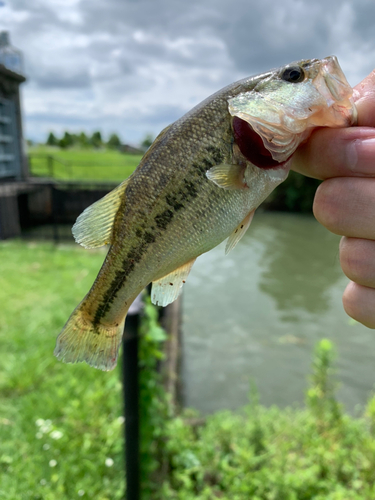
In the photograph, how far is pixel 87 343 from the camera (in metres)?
1.37

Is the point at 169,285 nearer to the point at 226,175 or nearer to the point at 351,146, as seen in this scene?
the point at 226,175

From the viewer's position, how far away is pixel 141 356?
301 cm

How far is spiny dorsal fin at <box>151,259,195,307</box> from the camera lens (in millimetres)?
1385

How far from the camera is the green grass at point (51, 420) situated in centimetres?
285

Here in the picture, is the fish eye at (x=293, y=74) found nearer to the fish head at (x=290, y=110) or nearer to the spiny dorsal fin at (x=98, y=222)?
the fish head at (x=290, y=110)

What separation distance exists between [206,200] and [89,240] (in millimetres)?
441

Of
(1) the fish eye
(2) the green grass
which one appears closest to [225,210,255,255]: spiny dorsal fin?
(1) the fish eye

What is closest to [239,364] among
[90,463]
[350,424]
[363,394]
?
[363,394]

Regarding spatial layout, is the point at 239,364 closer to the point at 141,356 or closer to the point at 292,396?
the point at 292,396

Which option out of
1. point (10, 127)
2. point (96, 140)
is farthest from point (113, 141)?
point (10, 127)

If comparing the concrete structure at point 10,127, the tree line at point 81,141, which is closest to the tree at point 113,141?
the tree line at point 81,141

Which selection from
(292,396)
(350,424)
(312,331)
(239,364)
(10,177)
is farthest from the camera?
(10,177)

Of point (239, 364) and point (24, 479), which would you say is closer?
point (24, 479)

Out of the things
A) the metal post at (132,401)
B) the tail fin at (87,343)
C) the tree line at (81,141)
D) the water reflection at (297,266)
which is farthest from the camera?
the tree line at (81,141)
